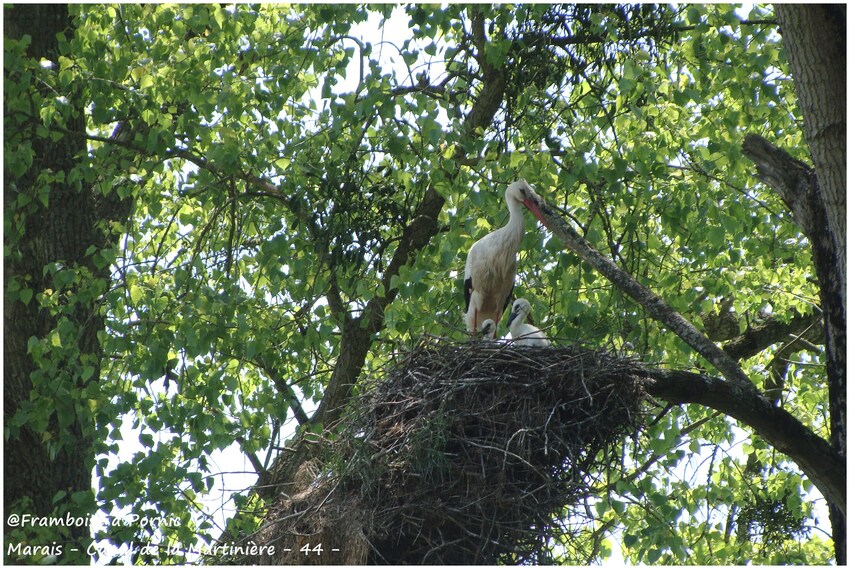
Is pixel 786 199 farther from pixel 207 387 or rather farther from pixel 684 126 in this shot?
pixel 207 387

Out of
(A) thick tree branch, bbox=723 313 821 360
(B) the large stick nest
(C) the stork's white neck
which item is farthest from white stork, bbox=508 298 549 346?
(A) thick tree branch, bbox=723 313 821 360

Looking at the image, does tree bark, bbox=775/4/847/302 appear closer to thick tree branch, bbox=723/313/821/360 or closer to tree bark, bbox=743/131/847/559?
tree bark, bbox=743/131/847/559

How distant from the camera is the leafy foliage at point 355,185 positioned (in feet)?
24.3

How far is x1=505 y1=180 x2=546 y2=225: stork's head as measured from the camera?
7703 mm

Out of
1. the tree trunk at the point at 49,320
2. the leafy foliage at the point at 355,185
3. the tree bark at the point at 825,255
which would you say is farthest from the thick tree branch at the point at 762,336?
the tree trunk at the point at 49,320

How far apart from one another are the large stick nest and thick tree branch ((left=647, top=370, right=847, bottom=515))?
0.77 ft

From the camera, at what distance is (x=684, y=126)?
26.8 ft

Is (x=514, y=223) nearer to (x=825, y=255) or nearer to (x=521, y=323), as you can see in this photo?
(x=521, y=323)

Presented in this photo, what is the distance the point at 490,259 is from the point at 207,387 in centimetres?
221

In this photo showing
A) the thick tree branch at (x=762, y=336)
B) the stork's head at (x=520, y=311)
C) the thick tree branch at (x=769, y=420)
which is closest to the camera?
the thick tree branch at (x=769, y=420)

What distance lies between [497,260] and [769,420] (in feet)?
9.59

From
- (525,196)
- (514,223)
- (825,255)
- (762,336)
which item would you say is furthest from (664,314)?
(762,336)

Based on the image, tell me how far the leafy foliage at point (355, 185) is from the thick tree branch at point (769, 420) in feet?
4.73

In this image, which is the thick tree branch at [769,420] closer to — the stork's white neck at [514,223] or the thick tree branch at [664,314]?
the thick tree branch at [664,314]
